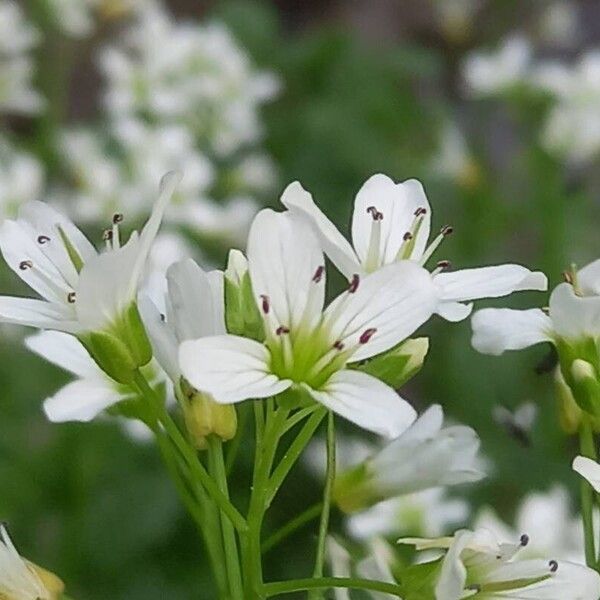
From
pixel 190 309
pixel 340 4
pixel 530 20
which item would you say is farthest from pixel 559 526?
pixel 340 4

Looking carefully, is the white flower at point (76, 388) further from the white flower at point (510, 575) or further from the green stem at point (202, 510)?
the white flower at point (510, 575)

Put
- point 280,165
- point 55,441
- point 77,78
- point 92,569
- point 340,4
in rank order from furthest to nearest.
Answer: point 340,4 → point 77,78 → point 280,165 → point 55,441 → point 92,569

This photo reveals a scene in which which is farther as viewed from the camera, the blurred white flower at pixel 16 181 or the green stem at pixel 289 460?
the blurred white flower at pixel 16 181

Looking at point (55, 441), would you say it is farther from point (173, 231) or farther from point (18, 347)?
point (173, 231)

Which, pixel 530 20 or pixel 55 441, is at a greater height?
pixel 530 20

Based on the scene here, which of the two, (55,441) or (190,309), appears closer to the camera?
(190,309)

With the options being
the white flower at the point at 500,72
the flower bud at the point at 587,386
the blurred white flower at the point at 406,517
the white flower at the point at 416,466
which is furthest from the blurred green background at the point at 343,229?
the flower bud at the point at 587,386

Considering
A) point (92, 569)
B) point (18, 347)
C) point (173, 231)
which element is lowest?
point (92, 569)
